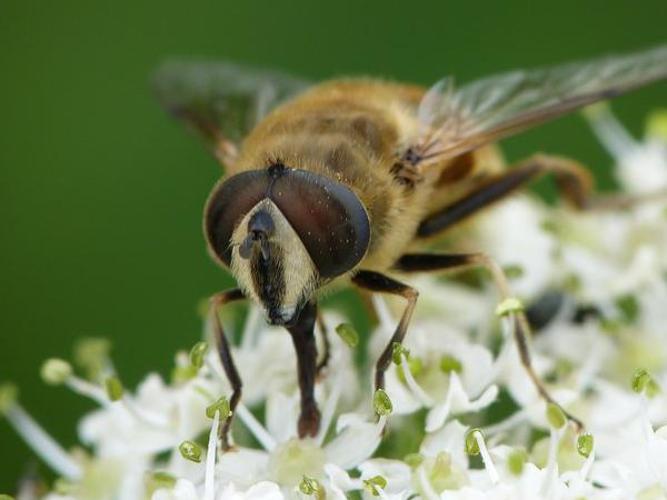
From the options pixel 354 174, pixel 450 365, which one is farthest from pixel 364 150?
pixel 450 365

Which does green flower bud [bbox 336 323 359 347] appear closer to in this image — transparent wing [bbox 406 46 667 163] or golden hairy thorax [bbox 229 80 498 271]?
golden hairy thorax [bbox 229 80 498 271]

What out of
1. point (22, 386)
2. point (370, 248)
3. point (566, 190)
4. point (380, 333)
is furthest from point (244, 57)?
point (370, 248)

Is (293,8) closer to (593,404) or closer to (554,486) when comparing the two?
(593,404)

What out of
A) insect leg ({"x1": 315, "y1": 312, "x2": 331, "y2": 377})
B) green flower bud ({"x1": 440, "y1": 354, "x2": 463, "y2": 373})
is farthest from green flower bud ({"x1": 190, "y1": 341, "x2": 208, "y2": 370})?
green flower bud ({"x1": 440, "y1": 354, "x2": 463, "y2": 373})

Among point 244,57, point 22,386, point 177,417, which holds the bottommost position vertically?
point 177,417

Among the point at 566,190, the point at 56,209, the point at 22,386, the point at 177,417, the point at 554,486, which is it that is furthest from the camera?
the point at 56,209

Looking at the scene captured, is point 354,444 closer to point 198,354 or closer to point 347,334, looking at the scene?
point 347,334

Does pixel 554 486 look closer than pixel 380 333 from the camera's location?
Yes
